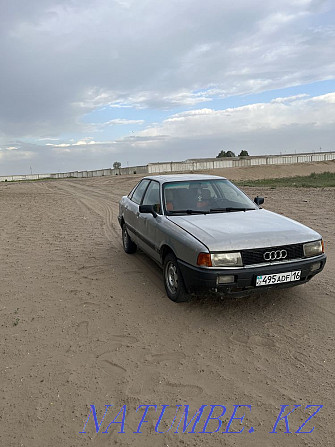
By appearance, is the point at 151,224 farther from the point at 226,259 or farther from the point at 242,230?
the point at 226,259

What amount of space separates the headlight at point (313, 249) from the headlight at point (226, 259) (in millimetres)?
848

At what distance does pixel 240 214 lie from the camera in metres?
A: 4.93

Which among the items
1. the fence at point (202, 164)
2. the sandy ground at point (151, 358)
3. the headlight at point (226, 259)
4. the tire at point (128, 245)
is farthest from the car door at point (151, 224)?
the fence at point (202, 164)

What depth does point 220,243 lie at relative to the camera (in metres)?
3.88

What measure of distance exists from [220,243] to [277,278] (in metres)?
0.72

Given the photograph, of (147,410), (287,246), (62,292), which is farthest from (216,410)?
(62,292)

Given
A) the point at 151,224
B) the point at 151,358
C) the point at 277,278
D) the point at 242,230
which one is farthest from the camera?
the point at 151,224

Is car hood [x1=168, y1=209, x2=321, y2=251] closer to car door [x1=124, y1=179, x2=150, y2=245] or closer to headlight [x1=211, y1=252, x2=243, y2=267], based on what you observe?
headlight [x1=211, y1=252, x2=243, y2=267]

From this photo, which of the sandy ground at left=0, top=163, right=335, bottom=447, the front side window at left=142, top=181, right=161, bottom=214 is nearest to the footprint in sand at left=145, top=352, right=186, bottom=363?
the sandy ground at left=0, top=163, right=335, bottom=447

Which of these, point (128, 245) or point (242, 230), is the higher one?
point (242, 230)

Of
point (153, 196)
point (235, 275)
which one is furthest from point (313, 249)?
point (153, 196)

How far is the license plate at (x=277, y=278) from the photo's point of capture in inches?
152

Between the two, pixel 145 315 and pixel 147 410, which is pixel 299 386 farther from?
pixel 145 315

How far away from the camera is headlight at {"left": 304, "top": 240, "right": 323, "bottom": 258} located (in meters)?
4.16
